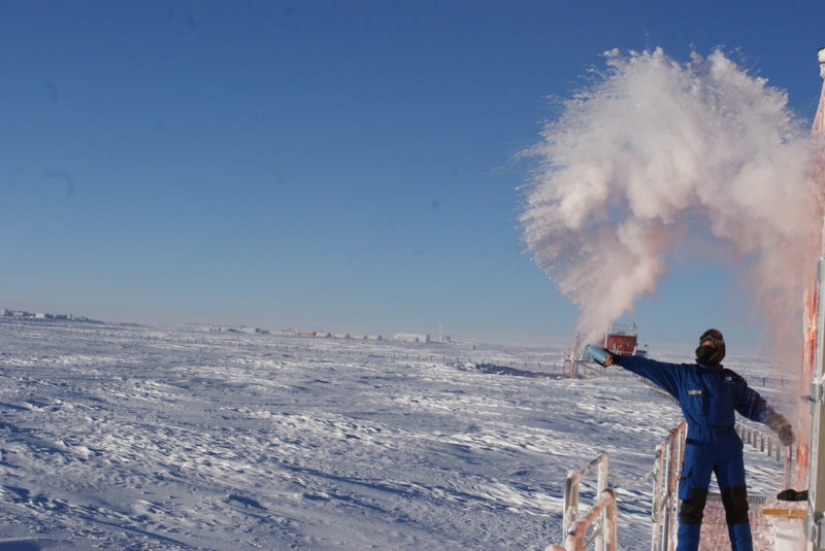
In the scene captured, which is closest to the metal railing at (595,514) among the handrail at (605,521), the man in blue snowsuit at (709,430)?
the handrail at (605,521)

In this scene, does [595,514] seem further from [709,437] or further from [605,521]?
[709,437]

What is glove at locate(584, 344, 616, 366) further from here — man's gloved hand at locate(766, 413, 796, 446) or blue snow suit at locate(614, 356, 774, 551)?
man's gloved hand at locate(766, 413, 796, 446)

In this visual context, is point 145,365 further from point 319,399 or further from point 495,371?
point 495,371

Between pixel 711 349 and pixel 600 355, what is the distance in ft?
2.58

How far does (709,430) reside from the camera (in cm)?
433

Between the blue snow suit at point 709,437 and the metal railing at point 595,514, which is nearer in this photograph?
the metal railing at point 595,514

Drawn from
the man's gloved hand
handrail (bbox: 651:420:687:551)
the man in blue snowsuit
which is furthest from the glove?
the man's gloved hand

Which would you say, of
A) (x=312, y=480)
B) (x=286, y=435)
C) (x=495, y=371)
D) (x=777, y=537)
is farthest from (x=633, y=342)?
(x=777, y=537)

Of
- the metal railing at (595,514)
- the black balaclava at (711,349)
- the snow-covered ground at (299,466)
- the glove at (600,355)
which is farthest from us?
the snow-covered ground at (299,466)

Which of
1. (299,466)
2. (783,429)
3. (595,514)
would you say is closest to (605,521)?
(595,514)

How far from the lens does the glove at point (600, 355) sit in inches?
167

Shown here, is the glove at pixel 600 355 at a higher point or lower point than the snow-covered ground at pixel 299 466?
higher

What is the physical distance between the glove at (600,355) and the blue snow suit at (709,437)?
6cm

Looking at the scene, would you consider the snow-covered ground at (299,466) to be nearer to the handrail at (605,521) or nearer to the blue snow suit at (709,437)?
the blue snow suit at (709,437)
